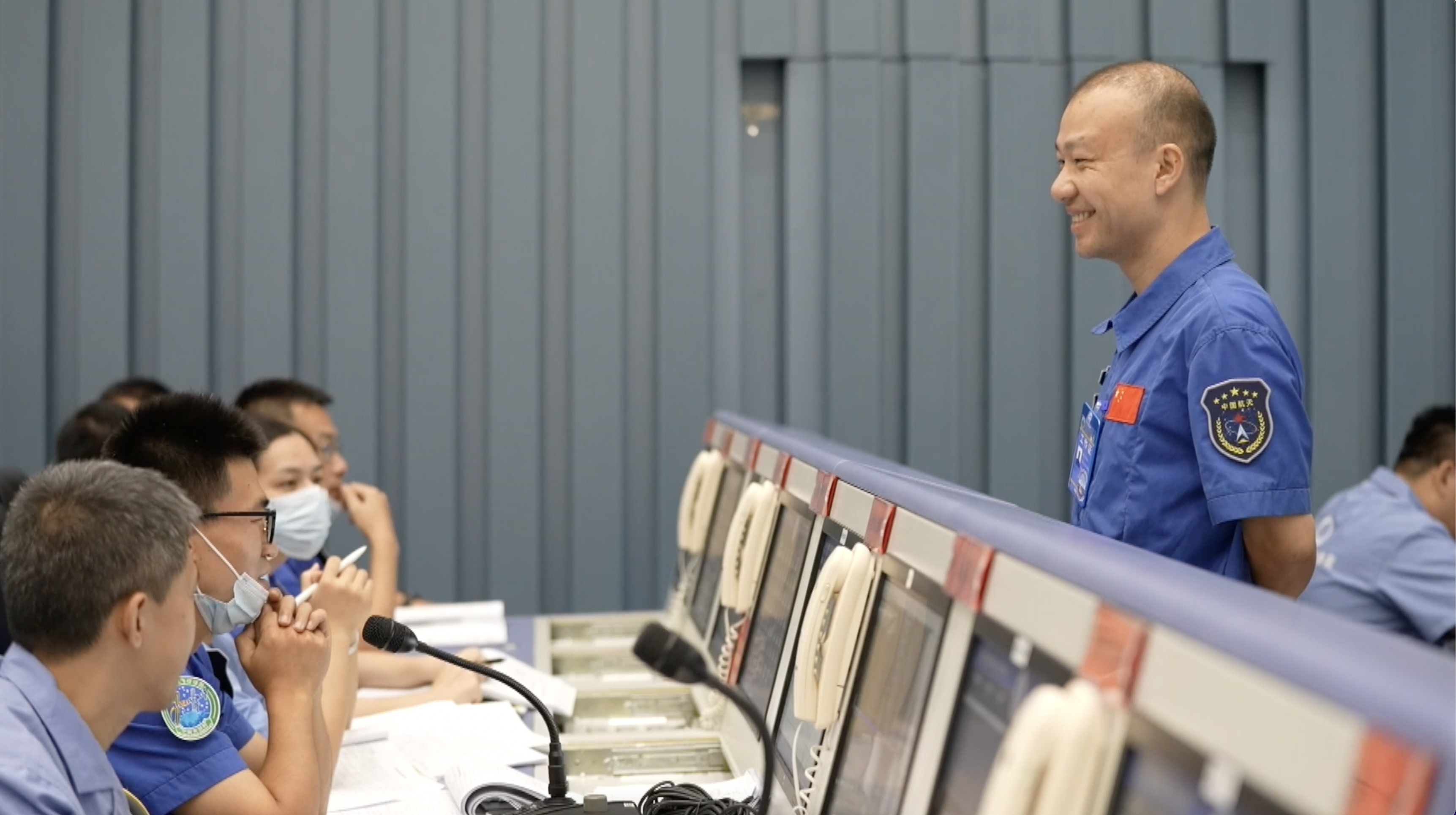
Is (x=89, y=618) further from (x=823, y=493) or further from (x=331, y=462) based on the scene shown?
(x=331, y=462)

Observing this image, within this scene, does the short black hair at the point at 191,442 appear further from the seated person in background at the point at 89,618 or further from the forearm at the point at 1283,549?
the forearm at the point at 1283,549

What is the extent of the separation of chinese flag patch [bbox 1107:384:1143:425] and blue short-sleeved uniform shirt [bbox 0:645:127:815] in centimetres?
118

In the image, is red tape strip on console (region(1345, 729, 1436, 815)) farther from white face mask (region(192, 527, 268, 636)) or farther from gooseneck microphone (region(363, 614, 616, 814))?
white face mask (region(192, 527, 268, 636))

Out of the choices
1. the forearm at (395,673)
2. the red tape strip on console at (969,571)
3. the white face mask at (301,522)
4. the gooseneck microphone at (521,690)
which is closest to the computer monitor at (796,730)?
the gooseneck microphone at (521,690)

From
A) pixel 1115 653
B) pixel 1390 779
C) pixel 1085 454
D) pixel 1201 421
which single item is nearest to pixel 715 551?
pixel 1085 454

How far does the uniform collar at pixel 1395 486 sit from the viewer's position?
2961 mm

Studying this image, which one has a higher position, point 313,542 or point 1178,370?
point 1178,370

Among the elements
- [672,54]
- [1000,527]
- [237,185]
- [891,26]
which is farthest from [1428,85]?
[1000,527]

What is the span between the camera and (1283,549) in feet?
5.21

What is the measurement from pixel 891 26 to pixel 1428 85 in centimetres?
164

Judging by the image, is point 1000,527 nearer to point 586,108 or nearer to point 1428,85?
point 586,108

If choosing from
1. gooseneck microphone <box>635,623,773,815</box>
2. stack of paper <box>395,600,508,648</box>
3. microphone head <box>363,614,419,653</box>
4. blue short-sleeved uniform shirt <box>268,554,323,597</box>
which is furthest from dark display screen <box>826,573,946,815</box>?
stack of paper <box>395,600,508,648</box>

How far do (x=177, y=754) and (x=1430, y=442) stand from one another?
8.65ft

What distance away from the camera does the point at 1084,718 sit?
0.71 metres
